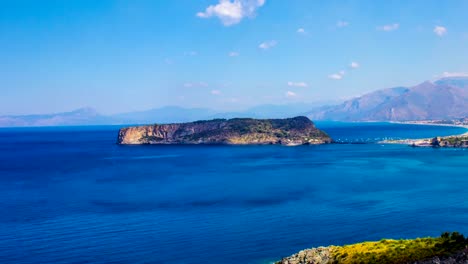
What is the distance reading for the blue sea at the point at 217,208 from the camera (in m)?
45.1

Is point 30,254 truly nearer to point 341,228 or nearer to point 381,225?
point 341,228

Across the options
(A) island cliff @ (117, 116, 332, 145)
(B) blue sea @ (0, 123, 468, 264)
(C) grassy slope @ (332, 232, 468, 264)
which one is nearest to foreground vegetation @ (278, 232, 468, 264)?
(C) grassy slope @ (332, 232, 468, 264)

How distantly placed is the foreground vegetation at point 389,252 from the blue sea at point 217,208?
6802 mm

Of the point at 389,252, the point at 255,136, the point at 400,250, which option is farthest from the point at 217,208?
the point at 255,136

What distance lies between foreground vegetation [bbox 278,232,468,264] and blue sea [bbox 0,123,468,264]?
6802mm

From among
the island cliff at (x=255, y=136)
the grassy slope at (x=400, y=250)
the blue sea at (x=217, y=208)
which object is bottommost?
the blue sea at (x=217, y=208)

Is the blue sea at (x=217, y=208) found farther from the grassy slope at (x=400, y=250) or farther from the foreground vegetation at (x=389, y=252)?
the grassy slope at (x=400, y=250)

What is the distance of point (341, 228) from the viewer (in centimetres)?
5097

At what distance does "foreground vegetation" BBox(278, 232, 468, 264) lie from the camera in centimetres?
2955

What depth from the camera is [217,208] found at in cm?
6328

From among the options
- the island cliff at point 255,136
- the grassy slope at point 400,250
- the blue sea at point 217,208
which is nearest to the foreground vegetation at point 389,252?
the grassy slope at point 400,250

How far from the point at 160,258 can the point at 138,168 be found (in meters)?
73.3

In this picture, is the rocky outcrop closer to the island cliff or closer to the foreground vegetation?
the foreground vegetation

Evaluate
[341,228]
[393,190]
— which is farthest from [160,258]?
[393,190]
